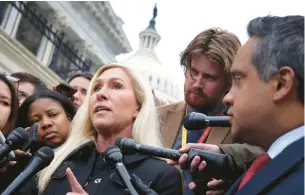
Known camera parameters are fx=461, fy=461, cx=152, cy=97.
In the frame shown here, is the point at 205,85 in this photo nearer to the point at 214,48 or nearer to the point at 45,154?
the point at 214,48

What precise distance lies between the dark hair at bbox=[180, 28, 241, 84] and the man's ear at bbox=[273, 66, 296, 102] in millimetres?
1577

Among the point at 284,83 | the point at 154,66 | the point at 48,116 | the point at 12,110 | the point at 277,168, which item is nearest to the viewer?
the point at 277,168

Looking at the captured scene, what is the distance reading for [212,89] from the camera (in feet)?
11.3

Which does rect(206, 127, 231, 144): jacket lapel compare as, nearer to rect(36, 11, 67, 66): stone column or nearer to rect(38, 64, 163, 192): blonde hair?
rect(38, 64, 163, 192): blonde hair

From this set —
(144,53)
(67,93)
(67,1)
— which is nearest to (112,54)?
(67,1)

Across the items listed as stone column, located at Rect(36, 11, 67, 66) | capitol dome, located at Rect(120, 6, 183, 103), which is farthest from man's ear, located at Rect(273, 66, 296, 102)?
capitol dome, located at Rect(120, 6, 183, 103)

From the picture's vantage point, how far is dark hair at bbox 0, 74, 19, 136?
3806mm

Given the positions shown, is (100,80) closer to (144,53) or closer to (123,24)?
(123,24)

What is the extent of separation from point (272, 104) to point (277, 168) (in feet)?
0.93

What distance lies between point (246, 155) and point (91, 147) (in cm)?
113

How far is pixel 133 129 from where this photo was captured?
126 inches

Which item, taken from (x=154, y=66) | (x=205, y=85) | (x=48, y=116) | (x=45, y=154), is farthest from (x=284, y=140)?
(x=154, y=66)

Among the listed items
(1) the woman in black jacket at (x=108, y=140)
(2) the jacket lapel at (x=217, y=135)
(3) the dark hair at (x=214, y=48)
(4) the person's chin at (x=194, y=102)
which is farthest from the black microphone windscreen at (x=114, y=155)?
(3) the dark hair at (x=214, y=48)

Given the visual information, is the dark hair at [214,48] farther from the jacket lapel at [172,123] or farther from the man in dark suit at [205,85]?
the jacket lapel at [172,123]
